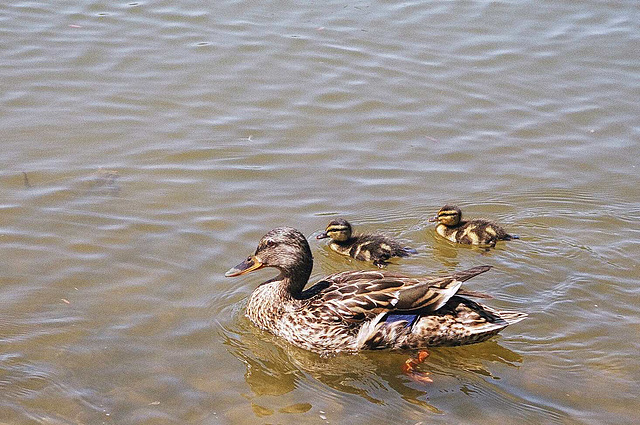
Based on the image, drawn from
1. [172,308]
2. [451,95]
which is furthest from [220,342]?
[451,95]

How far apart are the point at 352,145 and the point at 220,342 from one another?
2.54 meters

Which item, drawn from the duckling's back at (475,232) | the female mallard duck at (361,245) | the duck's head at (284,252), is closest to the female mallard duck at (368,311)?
the duck's head at (284,252)

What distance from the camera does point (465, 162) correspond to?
22.5 ft

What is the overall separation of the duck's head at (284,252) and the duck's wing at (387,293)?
0.72 feet

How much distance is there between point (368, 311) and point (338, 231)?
104 centimetres

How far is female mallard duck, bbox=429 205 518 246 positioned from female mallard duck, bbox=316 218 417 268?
34 centimetres

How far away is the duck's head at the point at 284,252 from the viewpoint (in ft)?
16.7

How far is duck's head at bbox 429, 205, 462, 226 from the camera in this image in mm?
6004

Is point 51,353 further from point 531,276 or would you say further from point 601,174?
point 601,174

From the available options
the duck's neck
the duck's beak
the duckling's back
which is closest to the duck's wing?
the duck's neck

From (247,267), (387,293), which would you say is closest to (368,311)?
(387,293)

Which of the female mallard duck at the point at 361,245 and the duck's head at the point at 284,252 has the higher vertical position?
the duck's head at the point at 284,252

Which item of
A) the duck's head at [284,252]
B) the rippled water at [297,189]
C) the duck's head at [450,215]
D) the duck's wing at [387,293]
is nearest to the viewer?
the rippled water at [297,189]

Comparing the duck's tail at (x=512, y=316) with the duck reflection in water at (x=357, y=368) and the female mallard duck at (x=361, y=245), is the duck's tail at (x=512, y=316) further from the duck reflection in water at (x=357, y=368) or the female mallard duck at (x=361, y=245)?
the female mallard duck at (x=361, y=245)
